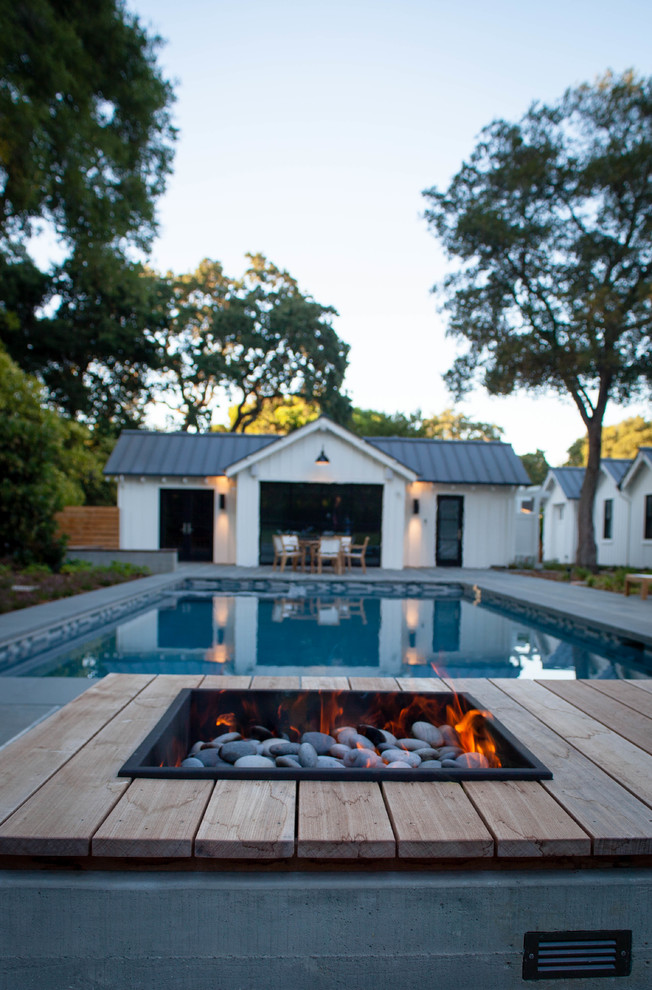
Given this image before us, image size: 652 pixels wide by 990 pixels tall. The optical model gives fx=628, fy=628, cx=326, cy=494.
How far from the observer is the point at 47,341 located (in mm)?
22438

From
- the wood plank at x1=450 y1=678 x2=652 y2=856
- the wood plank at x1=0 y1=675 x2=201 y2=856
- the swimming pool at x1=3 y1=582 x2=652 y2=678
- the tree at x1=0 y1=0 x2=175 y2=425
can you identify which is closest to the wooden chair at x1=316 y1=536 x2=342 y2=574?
the swimming pool at x1=3 y1=582 x2=652 y2=678

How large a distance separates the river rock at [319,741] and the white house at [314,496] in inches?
510

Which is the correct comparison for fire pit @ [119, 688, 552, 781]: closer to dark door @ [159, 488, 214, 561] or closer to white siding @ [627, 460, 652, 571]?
dark door @ [159, 488, 214, 561]

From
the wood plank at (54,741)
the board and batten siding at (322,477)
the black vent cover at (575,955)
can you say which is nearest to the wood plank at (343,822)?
the black vent cover at (575,955)

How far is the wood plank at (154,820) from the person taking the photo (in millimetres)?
1631

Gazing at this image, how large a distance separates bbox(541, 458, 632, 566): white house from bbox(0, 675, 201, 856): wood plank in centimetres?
1866

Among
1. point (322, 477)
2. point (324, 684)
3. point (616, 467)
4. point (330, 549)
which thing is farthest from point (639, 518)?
point (324, 684)

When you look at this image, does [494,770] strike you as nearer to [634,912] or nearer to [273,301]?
[634,912]

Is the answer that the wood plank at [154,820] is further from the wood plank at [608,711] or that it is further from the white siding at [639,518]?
the white siding at [639,518]

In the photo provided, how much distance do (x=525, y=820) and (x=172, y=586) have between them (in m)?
10.7

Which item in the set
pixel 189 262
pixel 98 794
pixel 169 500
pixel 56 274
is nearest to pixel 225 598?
pixel 169 500

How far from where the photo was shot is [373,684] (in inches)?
131

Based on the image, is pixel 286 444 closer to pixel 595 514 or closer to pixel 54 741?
pixel 595 514

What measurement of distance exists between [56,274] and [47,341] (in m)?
2.50
